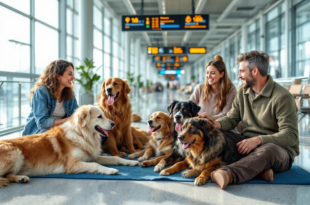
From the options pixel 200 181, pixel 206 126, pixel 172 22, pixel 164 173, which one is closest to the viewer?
pixel 200 181

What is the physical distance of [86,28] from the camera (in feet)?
28.9

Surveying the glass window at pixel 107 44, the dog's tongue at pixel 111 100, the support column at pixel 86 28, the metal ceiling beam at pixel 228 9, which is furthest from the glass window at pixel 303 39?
the glass window at pixel 107 44

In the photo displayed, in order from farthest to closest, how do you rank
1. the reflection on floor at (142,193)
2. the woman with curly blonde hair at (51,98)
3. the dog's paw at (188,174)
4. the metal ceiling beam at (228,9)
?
the metal ceiling beam at (228,9) → the woman with curly blonde hair at (51,98) → the dog's paw at (188,174) → the reflection on floor at (142,193)

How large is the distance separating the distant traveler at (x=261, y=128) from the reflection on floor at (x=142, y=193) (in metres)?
0.15

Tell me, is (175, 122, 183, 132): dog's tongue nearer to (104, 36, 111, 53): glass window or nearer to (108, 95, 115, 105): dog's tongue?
(108, 95, 115, 105): dog's tongue

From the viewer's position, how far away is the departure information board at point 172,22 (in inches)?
355

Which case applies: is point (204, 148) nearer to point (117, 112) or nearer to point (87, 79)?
point (117, 112)

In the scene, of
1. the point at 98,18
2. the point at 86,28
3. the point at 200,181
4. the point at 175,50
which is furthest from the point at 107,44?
the point at 200,181

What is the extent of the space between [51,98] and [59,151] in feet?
3.15

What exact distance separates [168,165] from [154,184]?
25.0 inches

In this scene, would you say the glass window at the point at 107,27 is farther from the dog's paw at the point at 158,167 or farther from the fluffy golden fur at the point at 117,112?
the dog's paw at the point at 158,167

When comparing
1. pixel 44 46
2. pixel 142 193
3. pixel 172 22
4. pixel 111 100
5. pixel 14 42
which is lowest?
pixel 142 193

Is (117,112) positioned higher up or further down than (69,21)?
further down

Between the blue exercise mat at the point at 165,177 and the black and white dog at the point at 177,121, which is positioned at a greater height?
the black and white dog at the point at 177,121
